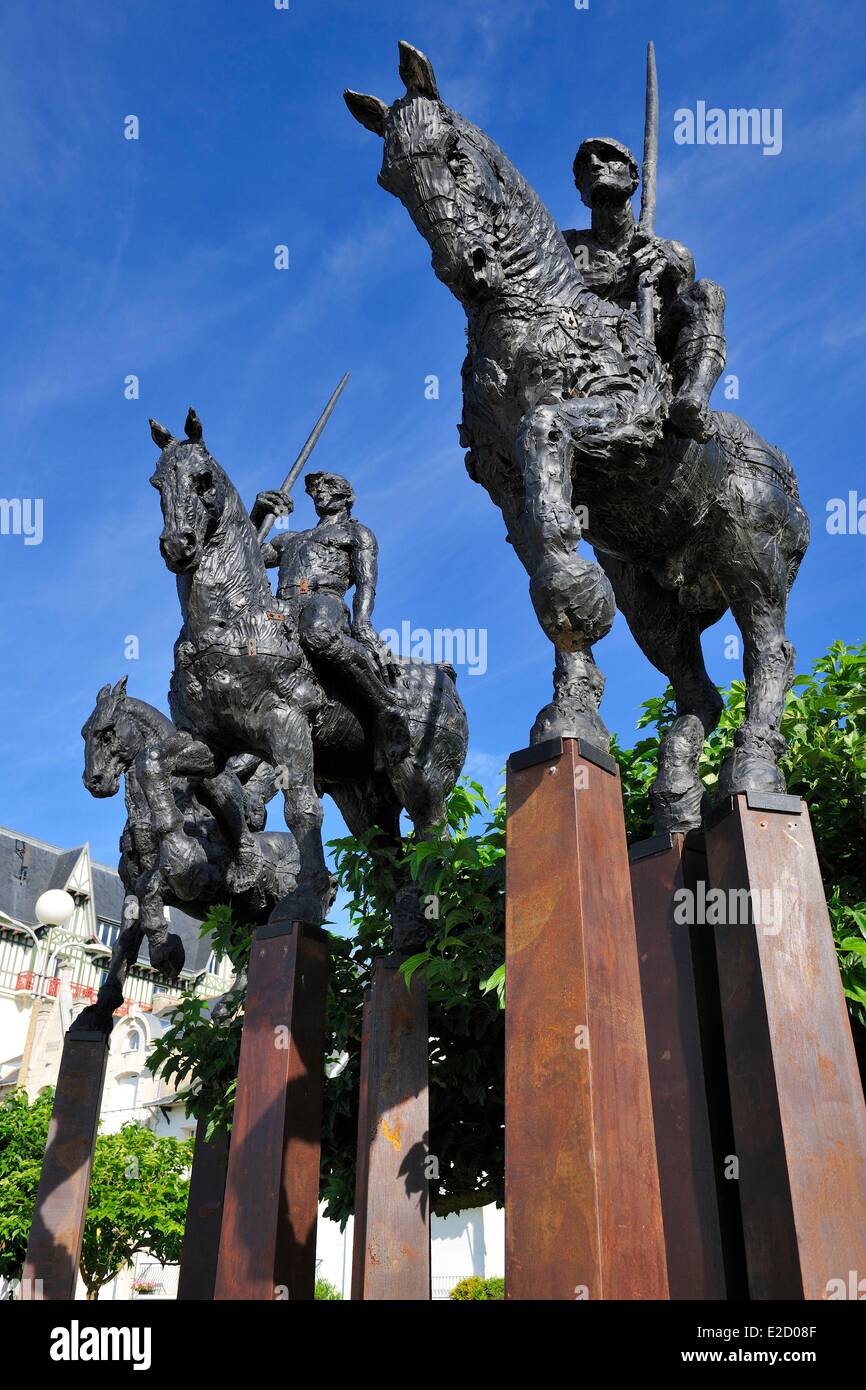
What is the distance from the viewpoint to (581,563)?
4.19 m

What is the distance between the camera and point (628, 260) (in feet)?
18.5

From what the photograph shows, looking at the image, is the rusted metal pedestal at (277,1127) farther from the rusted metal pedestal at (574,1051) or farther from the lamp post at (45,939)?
the lamp post at (45,939)

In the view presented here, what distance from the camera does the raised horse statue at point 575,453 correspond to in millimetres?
4270

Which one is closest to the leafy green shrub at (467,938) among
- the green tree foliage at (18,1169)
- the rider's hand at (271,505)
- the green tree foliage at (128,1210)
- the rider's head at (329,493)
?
the rider's head at (329,493)

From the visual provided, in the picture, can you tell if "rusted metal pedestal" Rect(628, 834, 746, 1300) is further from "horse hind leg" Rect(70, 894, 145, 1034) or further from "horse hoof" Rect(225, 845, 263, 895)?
"horse hind leg" Rect(70, 894, 145, 1034)

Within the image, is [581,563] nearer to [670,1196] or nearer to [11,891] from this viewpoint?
[670,1196]

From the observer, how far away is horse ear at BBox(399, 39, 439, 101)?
15.6 feet

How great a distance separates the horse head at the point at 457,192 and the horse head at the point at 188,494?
3.42 metres

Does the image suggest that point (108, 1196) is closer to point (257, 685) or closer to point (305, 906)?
point (257, 685)

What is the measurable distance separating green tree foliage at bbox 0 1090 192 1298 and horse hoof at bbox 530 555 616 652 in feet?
69.2

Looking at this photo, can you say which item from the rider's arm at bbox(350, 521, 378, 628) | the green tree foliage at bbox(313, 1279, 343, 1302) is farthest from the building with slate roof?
the rider's arm at bbox(350, 521, 378, 628)

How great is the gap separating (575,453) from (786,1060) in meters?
2.48

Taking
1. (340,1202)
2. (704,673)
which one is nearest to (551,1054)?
(704,673)
